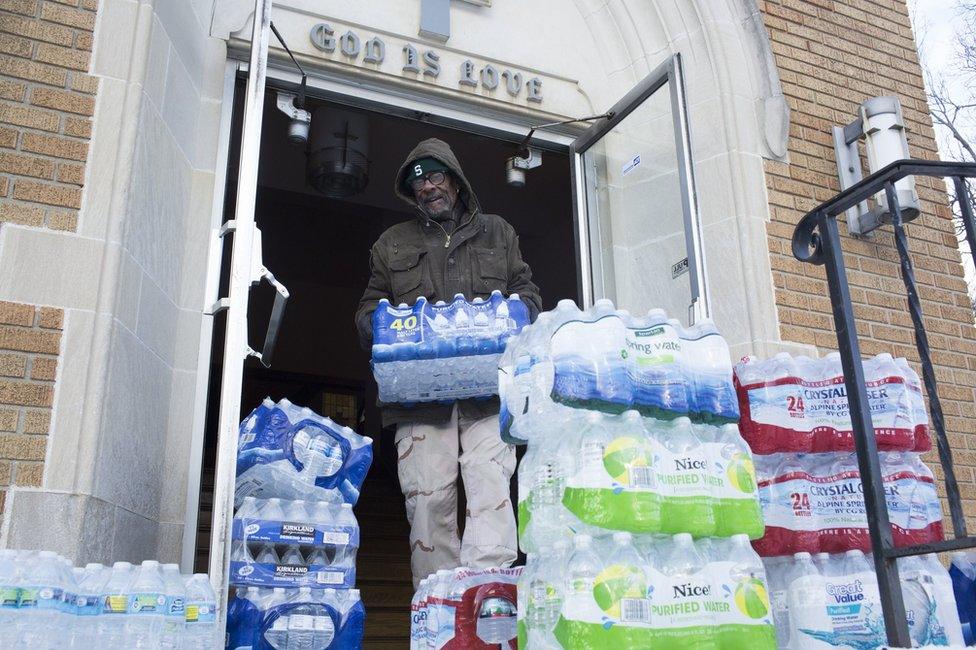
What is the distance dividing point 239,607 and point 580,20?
418cm

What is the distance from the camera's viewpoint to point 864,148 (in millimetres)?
5773

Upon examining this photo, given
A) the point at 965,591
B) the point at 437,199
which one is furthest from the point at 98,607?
the point at 965,591

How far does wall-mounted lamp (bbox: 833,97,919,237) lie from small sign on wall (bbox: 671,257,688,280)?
4.11 ft

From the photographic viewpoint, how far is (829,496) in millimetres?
3164

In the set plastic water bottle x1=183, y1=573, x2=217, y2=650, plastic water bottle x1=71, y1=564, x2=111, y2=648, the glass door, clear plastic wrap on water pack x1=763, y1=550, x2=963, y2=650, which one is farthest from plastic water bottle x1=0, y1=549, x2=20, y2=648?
the glass door

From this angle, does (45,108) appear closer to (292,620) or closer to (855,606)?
(292,620)

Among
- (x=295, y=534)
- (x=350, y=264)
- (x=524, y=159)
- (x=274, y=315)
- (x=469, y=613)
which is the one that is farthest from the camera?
(x=350, y=264)

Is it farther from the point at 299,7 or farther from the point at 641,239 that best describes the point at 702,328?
the point at 299,7

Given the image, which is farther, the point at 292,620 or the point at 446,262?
the point at 446,262

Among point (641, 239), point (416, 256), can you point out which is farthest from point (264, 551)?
point (641, 239)

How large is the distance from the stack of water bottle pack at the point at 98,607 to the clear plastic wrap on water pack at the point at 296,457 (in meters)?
0.80

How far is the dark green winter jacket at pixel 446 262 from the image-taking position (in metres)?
4.41

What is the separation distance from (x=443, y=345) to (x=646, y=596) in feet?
5.65

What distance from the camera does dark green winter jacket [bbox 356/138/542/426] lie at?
4406 mm
